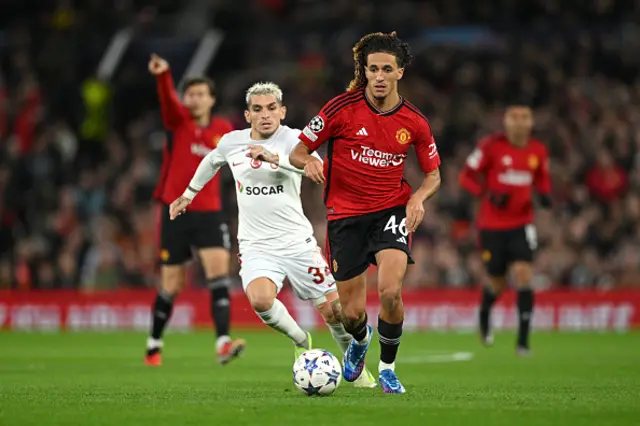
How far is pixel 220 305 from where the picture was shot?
1260 centimetres

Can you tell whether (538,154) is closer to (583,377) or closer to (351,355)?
(583,377)

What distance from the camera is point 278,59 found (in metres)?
23.4

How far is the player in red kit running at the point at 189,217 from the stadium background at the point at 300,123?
21.7ft

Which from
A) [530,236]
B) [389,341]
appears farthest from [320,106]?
[389,341]

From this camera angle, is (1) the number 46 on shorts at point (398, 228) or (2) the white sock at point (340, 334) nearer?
(1) the number 46 on shorts at point (398, 228)

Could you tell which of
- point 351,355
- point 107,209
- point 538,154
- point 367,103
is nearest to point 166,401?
point 351,355

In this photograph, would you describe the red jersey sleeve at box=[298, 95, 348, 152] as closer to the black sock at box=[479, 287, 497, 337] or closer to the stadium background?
the black sock at box=[479, 287, 497, 337]

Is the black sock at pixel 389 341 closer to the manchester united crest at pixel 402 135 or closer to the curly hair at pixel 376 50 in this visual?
the manchester united crest at pixel 402 135

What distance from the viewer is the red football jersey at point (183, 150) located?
41.5ft

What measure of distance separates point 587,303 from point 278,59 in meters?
7.72

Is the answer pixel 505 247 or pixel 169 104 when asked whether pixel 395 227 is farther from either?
pixel 505 247

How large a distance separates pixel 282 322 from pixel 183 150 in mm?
3531

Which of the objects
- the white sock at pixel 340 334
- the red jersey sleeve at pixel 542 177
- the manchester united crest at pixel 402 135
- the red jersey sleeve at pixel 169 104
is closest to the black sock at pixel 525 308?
the red jersey sleeve at pixel 542 177

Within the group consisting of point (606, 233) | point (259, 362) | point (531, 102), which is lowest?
point (259, 362)
